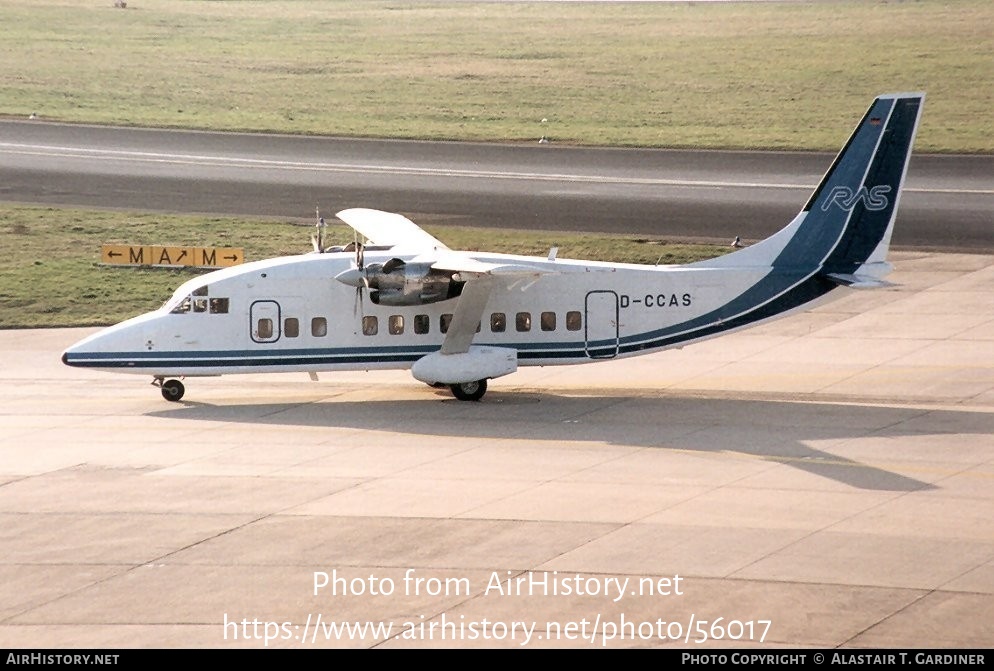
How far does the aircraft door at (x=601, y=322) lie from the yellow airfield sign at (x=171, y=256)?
16986 mm

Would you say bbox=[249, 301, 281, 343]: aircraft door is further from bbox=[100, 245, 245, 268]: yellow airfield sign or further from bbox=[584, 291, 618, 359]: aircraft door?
bbox=[100, 245, 245, 268]: yellow airfield sign

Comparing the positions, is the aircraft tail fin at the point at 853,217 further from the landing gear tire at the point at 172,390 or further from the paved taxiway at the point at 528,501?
the landing gear tire at the point at 172,390

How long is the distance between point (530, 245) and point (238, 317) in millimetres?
17981

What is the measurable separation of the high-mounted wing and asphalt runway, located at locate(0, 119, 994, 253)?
1465 cm

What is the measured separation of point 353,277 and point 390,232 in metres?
4.59

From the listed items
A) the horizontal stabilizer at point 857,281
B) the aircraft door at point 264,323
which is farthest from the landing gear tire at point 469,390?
the horizontal stabilizer at point 857,281

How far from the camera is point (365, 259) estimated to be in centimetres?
3356

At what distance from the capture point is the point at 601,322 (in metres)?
33.6

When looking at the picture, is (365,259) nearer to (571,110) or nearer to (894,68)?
(571,110)

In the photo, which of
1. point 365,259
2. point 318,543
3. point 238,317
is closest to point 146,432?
point 238,317

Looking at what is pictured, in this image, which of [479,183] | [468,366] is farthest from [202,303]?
[479,183]

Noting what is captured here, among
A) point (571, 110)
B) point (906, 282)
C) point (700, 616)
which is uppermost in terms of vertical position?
point (571, 110)

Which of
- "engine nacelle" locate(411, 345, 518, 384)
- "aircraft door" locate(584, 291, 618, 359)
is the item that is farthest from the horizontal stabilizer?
"engine nacelle" locate(411, 345, 518, 384)

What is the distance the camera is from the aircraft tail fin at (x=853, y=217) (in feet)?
110
